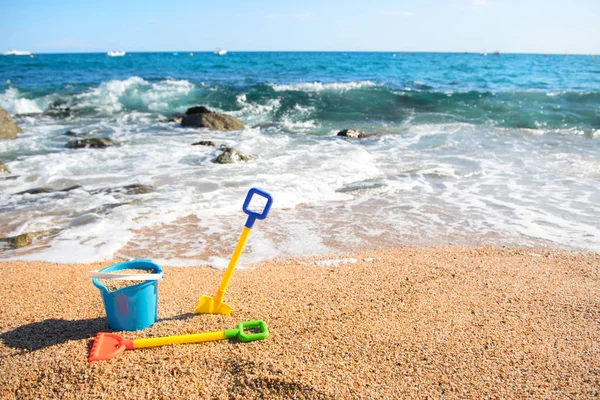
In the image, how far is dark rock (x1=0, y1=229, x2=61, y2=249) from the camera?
5.34m

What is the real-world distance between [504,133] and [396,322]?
12.8 metres

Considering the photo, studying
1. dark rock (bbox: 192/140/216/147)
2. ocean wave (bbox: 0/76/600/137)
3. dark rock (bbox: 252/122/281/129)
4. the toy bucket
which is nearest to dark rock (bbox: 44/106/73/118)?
ocean wave (bbox: 0/76/600/137)

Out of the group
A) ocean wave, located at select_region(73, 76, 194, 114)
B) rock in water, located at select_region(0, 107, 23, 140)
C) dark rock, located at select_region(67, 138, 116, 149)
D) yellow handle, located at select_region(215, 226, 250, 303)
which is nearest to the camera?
yellow handle, located at select_region(215, 226, 250, 303)

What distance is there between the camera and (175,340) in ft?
9.66

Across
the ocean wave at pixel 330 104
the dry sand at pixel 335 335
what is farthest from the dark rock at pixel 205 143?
the dry sand at pixel 335 335

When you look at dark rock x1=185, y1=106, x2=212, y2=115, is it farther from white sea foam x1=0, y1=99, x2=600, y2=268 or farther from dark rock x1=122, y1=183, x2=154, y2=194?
dark rock x1=122, y1=183, x2=154, y2=194

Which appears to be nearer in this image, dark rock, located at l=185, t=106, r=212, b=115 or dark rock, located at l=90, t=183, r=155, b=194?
dark rock, located at l=90, t=183, r=155, b=194

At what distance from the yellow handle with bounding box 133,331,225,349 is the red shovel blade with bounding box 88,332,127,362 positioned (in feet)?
0.34

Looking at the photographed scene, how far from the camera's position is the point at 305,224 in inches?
246

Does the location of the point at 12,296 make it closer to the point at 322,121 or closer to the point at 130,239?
the point at 130,239

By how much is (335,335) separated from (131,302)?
1.43m

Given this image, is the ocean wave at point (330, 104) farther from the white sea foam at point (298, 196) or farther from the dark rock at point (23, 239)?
the dark rock at point (23, 239)

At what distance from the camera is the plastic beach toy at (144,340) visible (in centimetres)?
282

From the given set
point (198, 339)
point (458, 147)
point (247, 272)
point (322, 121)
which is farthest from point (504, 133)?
point (198, 339)
